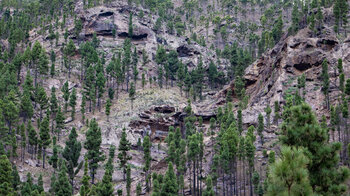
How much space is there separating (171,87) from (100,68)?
27720 mm

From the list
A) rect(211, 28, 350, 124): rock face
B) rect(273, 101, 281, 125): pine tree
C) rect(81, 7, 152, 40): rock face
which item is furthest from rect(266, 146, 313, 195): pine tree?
rect(81, 7, 152, 40): rock face

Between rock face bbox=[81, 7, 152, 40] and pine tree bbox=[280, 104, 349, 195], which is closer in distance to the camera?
pine tree bbox=[280, 104, 349, 195]

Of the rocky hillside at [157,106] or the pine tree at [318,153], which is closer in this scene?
the pine tree at [318,153]

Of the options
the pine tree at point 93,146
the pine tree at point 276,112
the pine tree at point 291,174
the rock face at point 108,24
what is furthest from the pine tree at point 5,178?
the rock face at point 108,24

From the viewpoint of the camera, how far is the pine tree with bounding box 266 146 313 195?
1212 cm

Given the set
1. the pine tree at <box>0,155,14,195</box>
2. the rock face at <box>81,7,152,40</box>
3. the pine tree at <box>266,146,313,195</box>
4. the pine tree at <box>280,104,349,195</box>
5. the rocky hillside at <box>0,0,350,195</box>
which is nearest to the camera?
the pine tree at <box>266,146,313,195</box>

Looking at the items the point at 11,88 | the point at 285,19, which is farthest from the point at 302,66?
the point at 285,19

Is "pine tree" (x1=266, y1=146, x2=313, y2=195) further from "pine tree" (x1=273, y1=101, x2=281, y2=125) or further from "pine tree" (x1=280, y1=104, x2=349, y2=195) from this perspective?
"pine tree" (x1=273, y1=101, x2=281, y2=125)

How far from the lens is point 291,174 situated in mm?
12242

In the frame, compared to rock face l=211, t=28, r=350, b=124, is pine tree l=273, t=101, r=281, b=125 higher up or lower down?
lower down

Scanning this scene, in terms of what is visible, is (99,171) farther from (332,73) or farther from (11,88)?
(332,73)

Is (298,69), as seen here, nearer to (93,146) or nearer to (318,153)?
(93,146)

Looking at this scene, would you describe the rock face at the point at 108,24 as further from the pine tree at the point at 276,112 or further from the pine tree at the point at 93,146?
the pine tree at the point at 276,112

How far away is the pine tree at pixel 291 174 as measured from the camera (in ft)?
39.8
